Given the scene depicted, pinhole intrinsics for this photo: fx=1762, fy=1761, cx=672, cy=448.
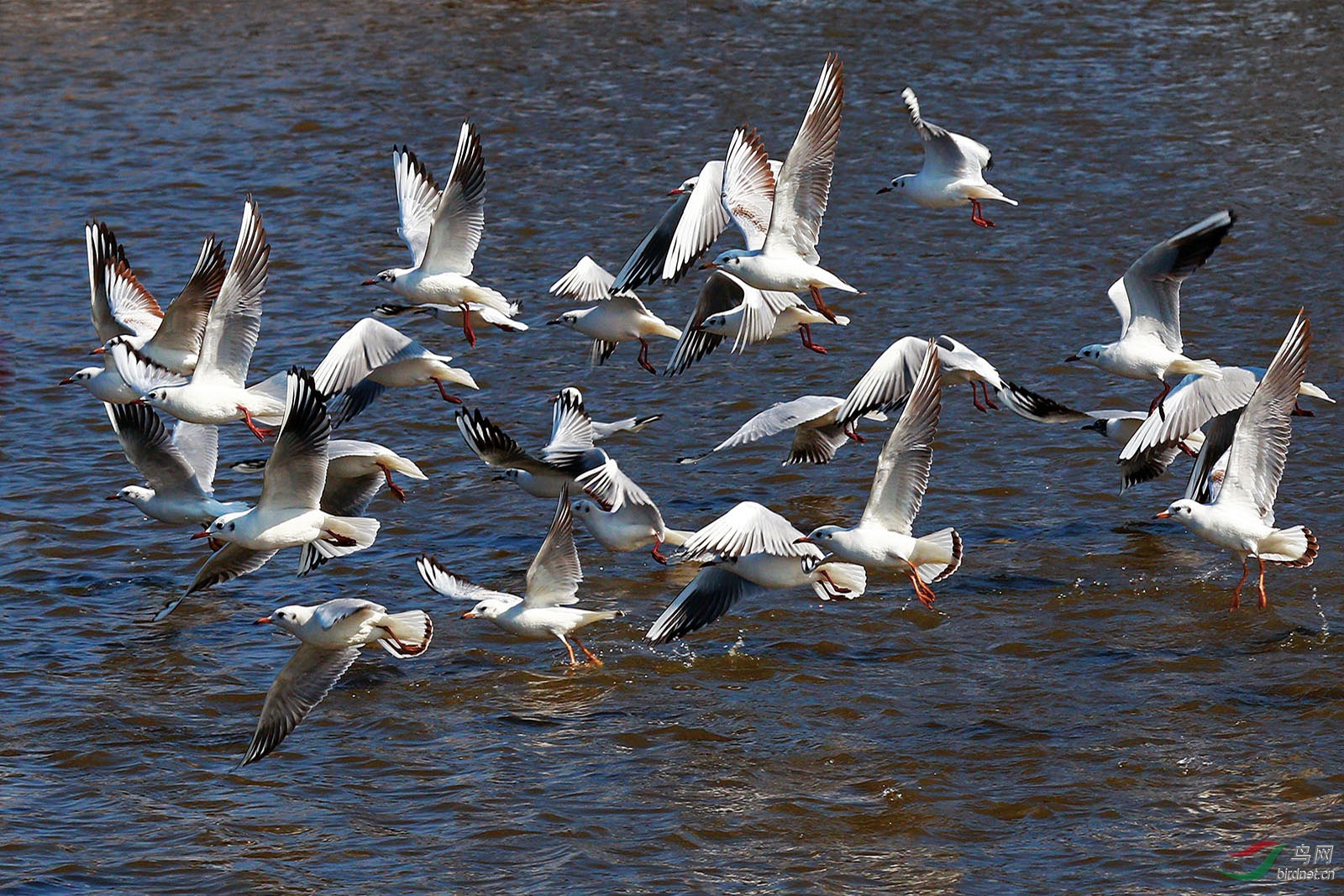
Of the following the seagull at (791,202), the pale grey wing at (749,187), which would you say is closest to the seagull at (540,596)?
the seagull at (791,202)

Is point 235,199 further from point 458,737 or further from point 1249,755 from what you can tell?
point 1249,755

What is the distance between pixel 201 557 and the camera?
36.0 ft

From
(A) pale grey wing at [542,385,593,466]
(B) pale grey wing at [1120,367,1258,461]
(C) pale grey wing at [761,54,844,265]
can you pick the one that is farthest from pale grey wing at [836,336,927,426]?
(A) pale grey wing at [542,385,593,466]

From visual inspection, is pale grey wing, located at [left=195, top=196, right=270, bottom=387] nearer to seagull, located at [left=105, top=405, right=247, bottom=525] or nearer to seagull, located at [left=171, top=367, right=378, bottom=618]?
seagull, located at [left=105, top=405, right=247, bottom=525]

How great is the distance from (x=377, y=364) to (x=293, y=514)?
186 centimetres

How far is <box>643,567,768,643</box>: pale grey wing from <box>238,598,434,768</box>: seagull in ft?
4.21

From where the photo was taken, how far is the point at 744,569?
9.09 meters

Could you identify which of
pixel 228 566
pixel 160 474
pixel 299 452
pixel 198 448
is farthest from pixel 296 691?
pixel 198 448

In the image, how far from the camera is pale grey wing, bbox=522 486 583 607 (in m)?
8.80

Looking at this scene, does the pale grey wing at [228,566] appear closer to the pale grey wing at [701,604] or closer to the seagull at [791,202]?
the pale grey wing at [701,604]

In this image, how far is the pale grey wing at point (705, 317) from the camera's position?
39.0 ft

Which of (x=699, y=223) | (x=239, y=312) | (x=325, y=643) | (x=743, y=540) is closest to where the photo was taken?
(x=325, y=643)

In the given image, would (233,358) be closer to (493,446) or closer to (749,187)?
(493,446)

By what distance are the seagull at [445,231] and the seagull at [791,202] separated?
5.13ft
